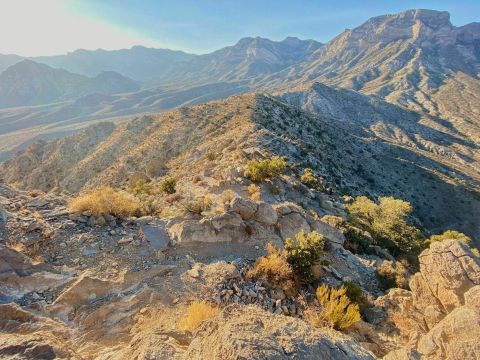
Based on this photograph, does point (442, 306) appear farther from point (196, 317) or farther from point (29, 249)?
point (29, 249)

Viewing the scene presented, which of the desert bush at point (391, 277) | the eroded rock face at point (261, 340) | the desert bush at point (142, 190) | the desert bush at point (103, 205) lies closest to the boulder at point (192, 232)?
the desert bush at point (103, 205)

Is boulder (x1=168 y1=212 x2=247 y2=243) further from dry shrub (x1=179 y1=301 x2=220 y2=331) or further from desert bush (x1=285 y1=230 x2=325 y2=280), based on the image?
dry shrub (x1=179 y1=301 x2=220 y2=331)

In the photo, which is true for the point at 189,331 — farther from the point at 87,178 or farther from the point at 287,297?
the point at 87,178

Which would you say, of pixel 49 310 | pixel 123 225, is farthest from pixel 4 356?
pixel 123 225

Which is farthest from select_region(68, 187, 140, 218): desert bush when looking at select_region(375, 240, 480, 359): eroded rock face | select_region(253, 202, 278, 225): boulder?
select_region(375, 240, 480, 359): eroded rock face

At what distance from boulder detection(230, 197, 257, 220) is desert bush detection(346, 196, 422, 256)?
1144 centimetres

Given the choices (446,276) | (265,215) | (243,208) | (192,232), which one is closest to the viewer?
(446,276)

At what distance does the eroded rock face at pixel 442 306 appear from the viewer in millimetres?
6379

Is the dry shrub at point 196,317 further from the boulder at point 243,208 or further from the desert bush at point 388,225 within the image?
the desert bush at point 388,225

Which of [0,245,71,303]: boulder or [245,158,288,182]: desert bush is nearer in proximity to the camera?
[0,245,71,303]: boulder

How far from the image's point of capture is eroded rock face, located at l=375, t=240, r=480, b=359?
6.38m

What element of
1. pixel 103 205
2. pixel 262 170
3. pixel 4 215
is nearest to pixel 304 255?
pixel 103 205

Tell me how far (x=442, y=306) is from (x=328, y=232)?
7.84 meters

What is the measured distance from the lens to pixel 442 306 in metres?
8.76
